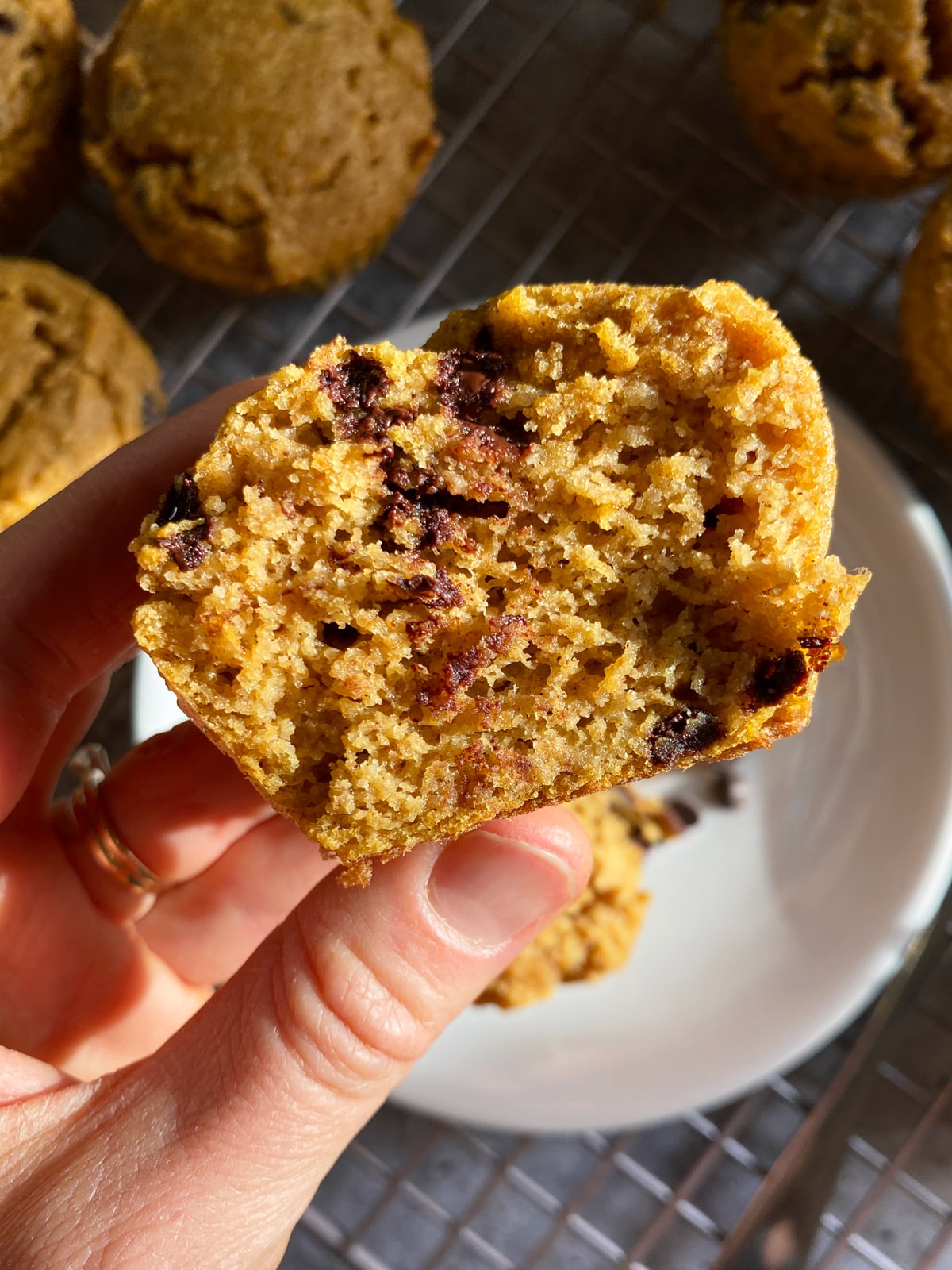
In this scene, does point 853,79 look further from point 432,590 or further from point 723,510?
point 432,590

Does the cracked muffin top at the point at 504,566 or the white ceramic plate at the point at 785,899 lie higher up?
the cracked muffin top at the point at 504,566

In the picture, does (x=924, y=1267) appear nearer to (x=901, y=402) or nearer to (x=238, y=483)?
(x=901, y=402)

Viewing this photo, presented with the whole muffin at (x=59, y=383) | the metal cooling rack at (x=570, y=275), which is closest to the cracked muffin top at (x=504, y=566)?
the whole muffin at (x=59, y=383)

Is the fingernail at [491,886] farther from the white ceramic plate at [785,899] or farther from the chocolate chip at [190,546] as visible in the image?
the white ceramic plate at [785,899]

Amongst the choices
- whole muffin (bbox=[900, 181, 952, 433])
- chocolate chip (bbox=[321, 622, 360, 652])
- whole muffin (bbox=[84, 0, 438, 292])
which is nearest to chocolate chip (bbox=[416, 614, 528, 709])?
chocolate chip (bbox=[321, 622, 360, 652])

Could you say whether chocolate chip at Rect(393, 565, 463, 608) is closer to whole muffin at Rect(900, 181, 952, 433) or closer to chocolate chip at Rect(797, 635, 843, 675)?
chocolate chip at Rect(797, 635, 843, 675)

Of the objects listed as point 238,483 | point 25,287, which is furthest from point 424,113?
point 238,483
